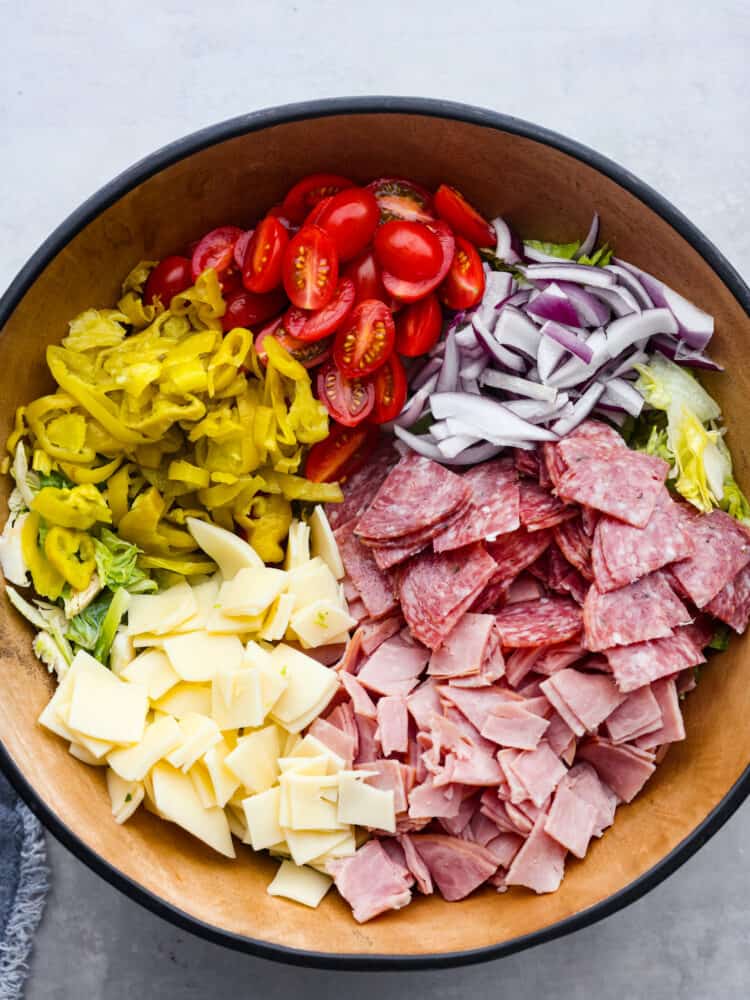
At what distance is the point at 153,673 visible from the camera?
237cm

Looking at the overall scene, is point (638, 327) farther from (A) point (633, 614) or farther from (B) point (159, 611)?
(B) point (159, 611)

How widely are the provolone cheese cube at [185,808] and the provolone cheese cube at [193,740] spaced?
0.12 ft

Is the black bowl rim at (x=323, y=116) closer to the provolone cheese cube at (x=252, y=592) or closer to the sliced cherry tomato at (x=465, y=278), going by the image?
the sliced cherry tomato at (x=465, y=278)

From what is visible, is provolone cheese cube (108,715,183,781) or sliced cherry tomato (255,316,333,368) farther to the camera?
sliced cherry tomato (255,316,333,368)

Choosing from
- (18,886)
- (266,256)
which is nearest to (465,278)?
(266,256)

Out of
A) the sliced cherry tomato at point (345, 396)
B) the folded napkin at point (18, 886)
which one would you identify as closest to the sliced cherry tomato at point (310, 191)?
the sliced cherry tomato at point (345, 396)

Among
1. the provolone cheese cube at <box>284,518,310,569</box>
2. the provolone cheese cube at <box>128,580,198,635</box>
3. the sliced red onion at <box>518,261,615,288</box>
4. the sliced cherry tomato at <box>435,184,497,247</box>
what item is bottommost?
the provolone cheese cube at <box>128,580,198,635</box>

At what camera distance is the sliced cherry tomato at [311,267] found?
2.30m

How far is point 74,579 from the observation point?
7.59 feet

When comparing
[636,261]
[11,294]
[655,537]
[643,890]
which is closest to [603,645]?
[655,537]

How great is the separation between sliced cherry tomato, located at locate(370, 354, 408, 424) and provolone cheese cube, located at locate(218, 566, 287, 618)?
1.64ft

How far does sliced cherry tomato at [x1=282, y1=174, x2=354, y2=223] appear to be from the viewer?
7.82 ft

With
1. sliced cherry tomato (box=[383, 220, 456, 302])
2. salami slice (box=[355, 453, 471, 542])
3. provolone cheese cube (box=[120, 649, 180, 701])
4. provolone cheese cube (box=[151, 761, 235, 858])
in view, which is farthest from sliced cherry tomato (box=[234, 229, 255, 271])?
provolone cheese cube (box=[151, 761, 235, 858])

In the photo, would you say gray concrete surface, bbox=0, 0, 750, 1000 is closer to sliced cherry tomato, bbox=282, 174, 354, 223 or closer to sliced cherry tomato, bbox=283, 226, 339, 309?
sliced cherry tomato, bbox=282, 174, 354, 223
